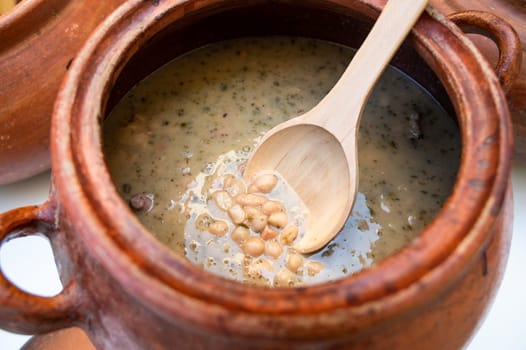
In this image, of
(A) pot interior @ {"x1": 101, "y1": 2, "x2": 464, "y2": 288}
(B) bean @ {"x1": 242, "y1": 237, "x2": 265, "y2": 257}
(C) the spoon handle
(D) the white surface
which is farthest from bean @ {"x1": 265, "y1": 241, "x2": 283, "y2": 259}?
(D) the white surface

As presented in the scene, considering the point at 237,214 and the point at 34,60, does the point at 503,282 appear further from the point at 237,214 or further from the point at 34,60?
the point at 34,60

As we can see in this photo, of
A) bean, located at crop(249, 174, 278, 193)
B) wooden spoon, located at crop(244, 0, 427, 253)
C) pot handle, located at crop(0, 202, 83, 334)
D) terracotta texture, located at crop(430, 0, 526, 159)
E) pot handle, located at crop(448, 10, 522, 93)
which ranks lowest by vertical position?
pot handle, located at crop(0, 202, 83, 334)

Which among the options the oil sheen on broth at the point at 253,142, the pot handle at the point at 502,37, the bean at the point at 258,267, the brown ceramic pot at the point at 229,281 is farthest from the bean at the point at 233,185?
the pot handle at the point at 502,37

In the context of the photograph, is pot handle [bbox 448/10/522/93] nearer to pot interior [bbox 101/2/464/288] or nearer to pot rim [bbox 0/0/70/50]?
pot interior [bbox 101/2/464/288]

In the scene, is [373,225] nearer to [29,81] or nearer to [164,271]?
[164,271]

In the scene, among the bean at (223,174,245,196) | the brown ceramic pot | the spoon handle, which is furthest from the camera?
the bean at (223,174,245,196)

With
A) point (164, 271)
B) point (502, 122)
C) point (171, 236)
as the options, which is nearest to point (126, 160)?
point (171, 236)
